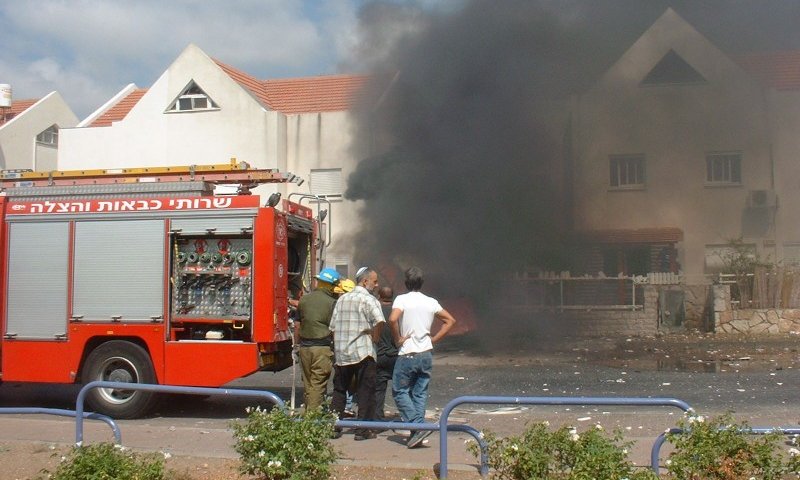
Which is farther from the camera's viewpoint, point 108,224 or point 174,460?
point 108,224

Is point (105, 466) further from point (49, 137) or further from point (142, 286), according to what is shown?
point (49, 137)

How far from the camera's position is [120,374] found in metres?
8.41

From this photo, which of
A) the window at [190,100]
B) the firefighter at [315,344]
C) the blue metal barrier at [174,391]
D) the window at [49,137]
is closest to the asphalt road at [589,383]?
the firefighter at [315,344]

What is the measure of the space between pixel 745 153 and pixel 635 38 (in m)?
4.32

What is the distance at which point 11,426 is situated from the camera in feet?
25.3

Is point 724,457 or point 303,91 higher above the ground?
point 303,91

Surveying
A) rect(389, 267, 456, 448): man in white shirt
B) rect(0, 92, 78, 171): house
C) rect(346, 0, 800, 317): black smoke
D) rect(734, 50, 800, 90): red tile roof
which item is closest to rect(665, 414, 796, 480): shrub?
rect(389, 267, 456, 448): man in white shirt

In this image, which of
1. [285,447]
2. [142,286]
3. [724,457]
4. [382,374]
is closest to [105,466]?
[285,447]

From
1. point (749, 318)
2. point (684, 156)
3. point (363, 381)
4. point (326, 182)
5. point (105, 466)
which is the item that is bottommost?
point (105, 466)

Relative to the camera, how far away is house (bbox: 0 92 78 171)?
2683cm

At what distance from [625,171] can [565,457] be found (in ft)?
60.3

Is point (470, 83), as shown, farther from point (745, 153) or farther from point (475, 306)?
point (745, 153)

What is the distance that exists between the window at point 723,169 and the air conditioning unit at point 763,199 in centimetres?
59

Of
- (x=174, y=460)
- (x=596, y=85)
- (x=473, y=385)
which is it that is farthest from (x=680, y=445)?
(x=596, y=85)
